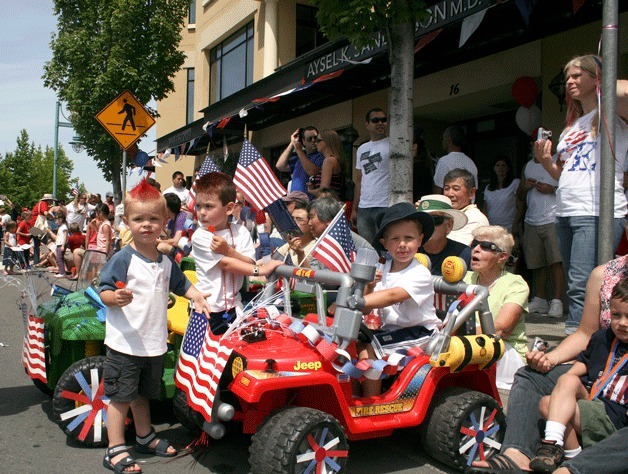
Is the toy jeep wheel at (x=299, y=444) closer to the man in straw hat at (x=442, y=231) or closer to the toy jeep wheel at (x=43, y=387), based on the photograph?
the man in straw hat at (x=442, y=231)

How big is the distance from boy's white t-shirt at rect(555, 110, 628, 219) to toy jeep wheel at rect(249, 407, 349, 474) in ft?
7.90

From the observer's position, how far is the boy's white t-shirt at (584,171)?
4.55 metres

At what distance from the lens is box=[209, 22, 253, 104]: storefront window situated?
18952mm

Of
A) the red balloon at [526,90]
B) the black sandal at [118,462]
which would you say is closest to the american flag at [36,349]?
the black sandal at [118,462]

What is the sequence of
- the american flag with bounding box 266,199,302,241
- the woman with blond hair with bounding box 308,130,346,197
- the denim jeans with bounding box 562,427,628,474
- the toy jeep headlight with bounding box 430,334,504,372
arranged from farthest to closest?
1. the woman with blond hair with bounding box 308,130,346,197
2. the american flag with bounding box 266,199,302,241
3. the toy jeep headlight with bounding box 430,334,504,372
4. the denim jeans with bounding box 562,427,628,474

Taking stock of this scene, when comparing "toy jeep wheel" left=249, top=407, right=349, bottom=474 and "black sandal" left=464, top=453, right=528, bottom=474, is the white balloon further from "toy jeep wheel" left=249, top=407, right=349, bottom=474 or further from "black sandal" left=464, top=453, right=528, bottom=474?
"toy jeep wheel" left=249, top=407, right=349, bottom=474

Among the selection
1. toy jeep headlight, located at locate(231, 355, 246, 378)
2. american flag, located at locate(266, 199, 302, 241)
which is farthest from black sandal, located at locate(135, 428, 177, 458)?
american flag, located at locate(266, 199, 302, 241)

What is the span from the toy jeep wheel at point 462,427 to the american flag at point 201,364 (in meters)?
1.30

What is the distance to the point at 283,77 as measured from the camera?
14.4 meters

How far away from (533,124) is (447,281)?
5532 millimetres

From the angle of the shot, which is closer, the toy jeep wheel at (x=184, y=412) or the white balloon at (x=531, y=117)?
the toy jeep wheel at (x=184, y=412)

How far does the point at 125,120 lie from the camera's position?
1151 cm

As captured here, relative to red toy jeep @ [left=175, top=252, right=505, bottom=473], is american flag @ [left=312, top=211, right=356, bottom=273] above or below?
above

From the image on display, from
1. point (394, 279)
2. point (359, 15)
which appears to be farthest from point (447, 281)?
point (359, 15)
